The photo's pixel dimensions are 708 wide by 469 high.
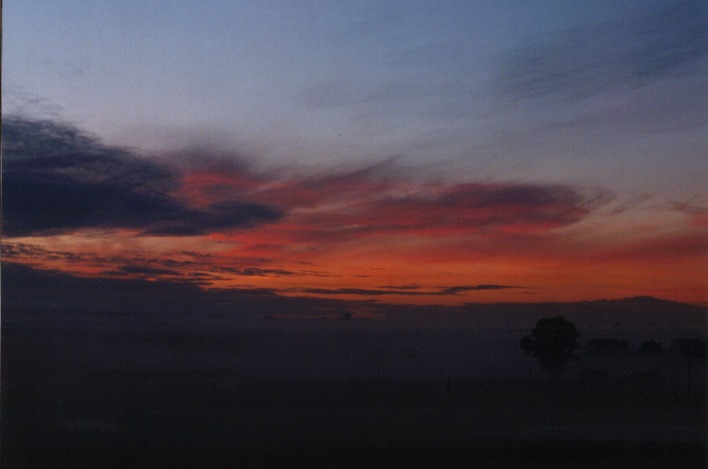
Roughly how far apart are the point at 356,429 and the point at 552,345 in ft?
8.80

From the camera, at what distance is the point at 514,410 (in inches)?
289

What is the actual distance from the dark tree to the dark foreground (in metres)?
0.53

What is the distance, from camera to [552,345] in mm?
7930

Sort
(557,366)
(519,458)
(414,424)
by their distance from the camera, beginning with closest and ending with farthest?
(519,458), (414,424), (557,366)

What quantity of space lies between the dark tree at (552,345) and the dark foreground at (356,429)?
0.53m

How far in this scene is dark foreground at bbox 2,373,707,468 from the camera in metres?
6.63

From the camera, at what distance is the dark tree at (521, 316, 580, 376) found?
7.71 m

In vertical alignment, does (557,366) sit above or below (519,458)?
above

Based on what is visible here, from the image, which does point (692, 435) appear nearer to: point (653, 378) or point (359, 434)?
point (653, 378)

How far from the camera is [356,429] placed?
23.4ft

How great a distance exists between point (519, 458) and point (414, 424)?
120 centimetres

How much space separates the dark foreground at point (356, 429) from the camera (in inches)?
261

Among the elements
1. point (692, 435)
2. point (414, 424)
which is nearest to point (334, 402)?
point (414, 424)

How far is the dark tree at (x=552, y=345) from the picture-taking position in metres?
7.71
